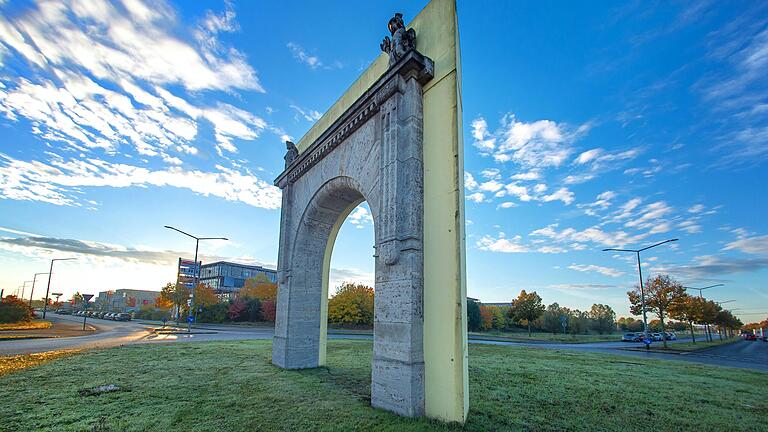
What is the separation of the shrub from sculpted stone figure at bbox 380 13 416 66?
1361 inches

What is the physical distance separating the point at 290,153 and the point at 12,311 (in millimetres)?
29374

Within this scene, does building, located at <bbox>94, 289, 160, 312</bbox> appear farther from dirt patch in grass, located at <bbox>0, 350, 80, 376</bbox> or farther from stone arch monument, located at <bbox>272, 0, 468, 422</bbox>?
stone arch monument, located at <bbox>272, 0, 468, 422</bbox>

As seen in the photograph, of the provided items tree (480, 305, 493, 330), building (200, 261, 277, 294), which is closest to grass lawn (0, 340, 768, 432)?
tree (480, 305, 493, 330)

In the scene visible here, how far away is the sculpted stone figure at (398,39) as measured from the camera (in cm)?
689

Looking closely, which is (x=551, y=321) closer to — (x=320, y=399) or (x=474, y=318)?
(x=474, y=318)

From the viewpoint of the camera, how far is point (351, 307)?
33562 mm

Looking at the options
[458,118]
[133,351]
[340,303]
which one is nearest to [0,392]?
[133,351]

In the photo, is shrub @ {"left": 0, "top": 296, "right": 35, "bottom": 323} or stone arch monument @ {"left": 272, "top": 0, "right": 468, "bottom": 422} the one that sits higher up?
stone arch monument @ {"left": 272, "top": 0, "right": 468, "bottom": 422}

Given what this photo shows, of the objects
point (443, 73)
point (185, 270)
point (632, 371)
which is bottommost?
point (632, 371)

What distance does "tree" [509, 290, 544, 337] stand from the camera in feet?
113

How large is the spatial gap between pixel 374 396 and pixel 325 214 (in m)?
5.33

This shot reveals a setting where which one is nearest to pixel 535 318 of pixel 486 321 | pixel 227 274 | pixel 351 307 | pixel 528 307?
pixel 528 307

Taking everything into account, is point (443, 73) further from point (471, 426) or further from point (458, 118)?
point (471, 426)

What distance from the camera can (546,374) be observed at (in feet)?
31.3
